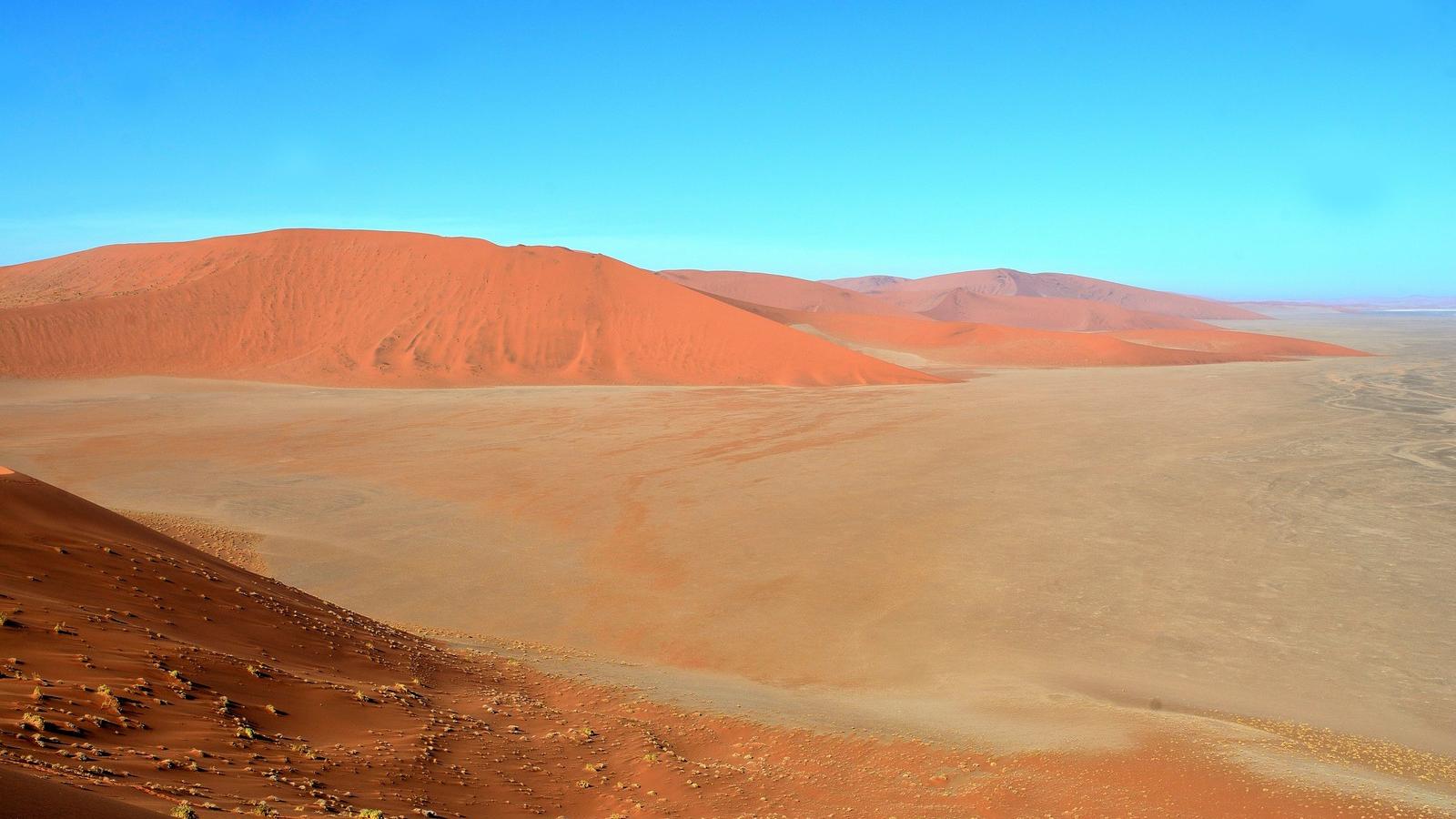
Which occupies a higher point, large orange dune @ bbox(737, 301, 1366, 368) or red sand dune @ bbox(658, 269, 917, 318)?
red sand dune @ bbox(658, 269, 917, 318)

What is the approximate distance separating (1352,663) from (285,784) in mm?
10715

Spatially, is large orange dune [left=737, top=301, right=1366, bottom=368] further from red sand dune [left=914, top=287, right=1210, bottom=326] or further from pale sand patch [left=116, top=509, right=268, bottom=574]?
pale sand patch [left=116, top=509, right=268, bottom=574]

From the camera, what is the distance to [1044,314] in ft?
400

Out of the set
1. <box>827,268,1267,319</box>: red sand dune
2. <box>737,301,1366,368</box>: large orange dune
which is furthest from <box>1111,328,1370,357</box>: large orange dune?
<box>827,268,1267,319</box>: red sand dune

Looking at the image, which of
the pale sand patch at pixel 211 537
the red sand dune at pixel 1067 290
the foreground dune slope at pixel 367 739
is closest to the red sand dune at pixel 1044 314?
the red sand dune at pixel 1067 290

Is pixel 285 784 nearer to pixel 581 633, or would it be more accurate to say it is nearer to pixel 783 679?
pixel 783 679

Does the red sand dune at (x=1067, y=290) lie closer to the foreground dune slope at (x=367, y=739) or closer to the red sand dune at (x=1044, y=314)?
the red sand dune at (x=1044, y=314)

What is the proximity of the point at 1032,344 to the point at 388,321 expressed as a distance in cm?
4008

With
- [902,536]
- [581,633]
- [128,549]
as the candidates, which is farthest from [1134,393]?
[128,549]

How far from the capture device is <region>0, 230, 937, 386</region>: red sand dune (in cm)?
4153

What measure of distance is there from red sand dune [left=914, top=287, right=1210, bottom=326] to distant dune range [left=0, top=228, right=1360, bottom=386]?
58826mm

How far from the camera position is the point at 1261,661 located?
33.4ft

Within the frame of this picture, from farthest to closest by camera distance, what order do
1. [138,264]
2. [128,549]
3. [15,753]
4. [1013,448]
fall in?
1. [138,264]
2. [1013,448]
3. [128,549]
4. [15,753]

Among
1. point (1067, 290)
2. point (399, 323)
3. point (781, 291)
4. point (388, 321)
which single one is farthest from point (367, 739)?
point (1067, 290)
